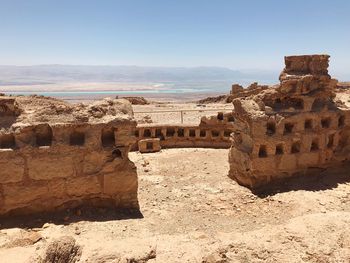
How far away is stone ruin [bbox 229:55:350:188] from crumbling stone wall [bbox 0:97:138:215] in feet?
11.4

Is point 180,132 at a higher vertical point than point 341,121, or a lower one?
lower

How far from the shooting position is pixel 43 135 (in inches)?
250

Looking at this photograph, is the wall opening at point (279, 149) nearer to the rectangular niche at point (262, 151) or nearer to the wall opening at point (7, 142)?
the rectangular niche at point (262, 151)

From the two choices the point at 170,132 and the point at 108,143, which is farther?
the point at 170,132

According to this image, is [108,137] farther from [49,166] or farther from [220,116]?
[220,116]

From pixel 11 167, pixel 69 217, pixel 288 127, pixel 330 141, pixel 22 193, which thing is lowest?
pixel 69 217

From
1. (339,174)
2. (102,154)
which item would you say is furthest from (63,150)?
(339,174)

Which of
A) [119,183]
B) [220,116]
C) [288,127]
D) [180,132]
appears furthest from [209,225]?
[220,116]

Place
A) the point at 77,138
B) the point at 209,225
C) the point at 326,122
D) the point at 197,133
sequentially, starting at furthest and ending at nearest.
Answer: the point at 197,133 < the point at 326,122 < the point at 209,225 < the point at 77,138

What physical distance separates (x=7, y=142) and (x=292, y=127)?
6.84m

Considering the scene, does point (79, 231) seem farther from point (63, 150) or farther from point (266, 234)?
point (266, 234)

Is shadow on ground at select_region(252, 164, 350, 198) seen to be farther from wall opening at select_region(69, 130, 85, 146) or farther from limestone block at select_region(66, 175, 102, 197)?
wall opening at select_region(69, 130, 85, 146)

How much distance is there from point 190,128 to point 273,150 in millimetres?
5527

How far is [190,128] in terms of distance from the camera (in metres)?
13.7
